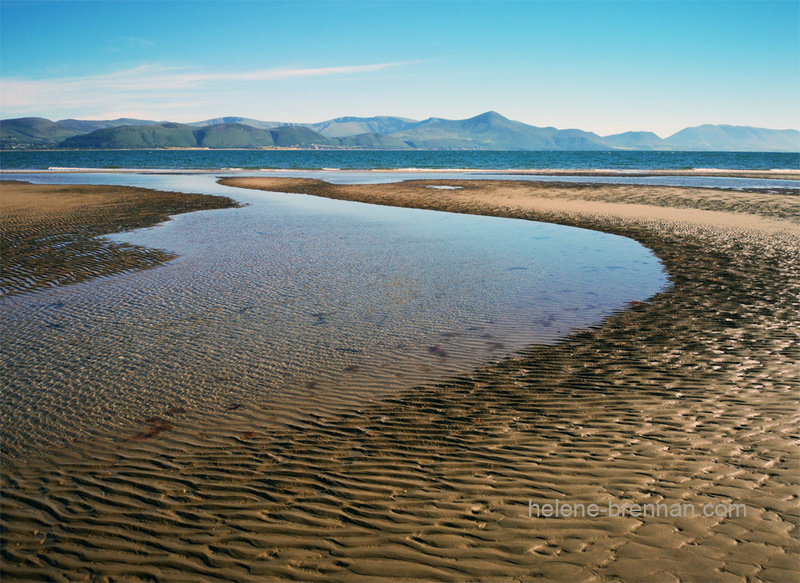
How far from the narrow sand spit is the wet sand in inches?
400

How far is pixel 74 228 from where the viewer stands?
21859 millimetres

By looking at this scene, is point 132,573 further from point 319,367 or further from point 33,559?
point 319,367

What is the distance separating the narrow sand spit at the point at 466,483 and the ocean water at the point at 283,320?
81cm

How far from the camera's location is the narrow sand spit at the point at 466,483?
13.9 feet

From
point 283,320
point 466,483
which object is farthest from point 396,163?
point 466,483

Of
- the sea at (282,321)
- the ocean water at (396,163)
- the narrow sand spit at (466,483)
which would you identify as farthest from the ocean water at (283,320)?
the ocean water at (396,163)

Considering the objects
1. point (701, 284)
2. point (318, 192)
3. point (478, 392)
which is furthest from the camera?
point (318, 192)

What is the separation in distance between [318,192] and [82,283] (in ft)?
96.1

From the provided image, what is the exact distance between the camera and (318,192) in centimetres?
4178

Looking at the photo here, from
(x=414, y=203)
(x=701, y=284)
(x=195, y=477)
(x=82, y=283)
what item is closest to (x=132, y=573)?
(x=195, y=477)

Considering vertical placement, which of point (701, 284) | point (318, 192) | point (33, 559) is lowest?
point (33, 559)

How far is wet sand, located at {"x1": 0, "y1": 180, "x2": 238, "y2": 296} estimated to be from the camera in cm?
1473

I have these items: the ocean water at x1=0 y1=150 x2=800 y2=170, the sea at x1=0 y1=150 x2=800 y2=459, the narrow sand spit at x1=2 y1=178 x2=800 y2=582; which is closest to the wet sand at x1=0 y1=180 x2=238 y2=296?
the sea at x1=0 y1=150 x2=800 y2=459

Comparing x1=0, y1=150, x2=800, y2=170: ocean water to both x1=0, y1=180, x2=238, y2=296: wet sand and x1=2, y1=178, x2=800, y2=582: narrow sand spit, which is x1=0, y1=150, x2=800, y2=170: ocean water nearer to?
x1=0, y1=180, x2=238, y2=296: wet sand
